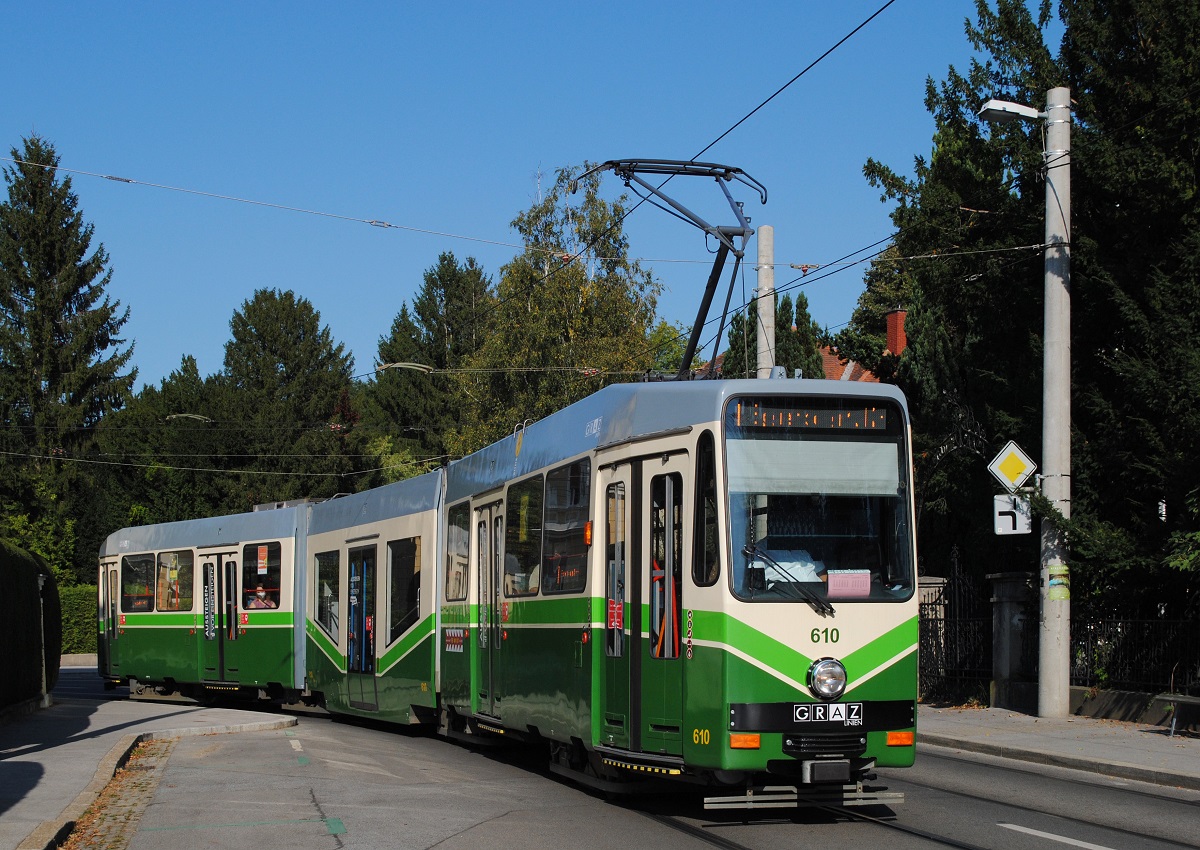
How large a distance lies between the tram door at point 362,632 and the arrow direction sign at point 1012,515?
323 inches

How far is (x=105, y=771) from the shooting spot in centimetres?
1343

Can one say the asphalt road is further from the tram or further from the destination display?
the destination display

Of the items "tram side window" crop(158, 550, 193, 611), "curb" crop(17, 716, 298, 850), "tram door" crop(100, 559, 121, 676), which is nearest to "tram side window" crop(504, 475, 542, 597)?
"curb" crop(17, 716, 298, 850)

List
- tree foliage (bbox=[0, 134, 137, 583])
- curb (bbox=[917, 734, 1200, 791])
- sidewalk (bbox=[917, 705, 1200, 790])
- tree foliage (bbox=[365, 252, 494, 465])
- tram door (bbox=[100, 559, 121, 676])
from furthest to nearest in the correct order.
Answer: tree foliage (bbox=[365, 252, 494, 465]) → tree foliage (bbox=[0, 134, 137, 583]) → tram door (bbox=[100, 559, 121, 676]) → sidewalk (bbox=[917, 705, 1200, 790]) → curb (bbox=[917, 734, 1200, 791])

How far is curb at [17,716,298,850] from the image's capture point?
9.67 m

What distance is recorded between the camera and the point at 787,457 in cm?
1009

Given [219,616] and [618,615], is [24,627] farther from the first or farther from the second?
[618,615]

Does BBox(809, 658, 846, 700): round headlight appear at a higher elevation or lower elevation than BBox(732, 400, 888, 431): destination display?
lower

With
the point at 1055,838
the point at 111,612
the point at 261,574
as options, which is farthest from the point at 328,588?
the point at 1055,838

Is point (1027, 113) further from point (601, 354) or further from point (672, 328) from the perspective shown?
point (672, 328)

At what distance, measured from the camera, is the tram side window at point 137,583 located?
27.5m

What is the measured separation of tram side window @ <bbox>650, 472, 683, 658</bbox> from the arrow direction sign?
899cm

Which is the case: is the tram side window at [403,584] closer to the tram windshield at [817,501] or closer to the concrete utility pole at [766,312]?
the concrete utility pole at [766,312]

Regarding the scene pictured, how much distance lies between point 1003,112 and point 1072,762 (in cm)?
817
